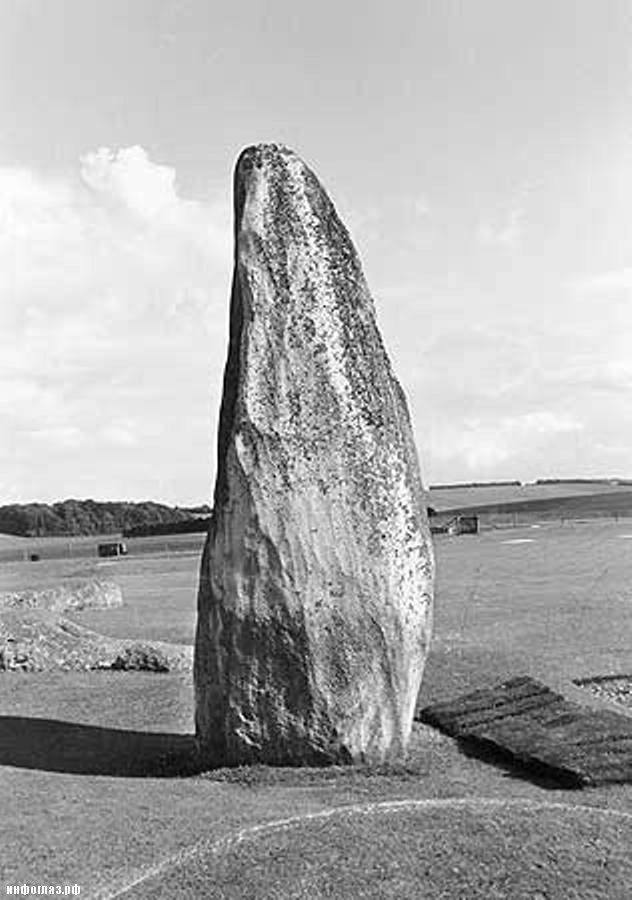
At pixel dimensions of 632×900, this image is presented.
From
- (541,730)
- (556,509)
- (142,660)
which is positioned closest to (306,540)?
(541,730)

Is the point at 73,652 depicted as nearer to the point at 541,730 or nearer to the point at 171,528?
the point at 541,730

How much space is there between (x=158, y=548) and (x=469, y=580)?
4316 centimetres

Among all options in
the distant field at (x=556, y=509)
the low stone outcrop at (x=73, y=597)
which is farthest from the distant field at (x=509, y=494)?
the low stone outcrop at (x=73, y=597)

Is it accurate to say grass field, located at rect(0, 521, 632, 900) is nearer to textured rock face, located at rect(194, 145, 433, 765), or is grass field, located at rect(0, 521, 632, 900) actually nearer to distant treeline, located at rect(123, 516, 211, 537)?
textured rock face, located at rect(194, 145, 433, 765)

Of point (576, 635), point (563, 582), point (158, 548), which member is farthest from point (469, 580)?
point (158, 548)

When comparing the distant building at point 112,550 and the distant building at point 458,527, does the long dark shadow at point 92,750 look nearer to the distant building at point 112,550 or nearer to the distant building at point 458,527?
the distant building at point 112,550

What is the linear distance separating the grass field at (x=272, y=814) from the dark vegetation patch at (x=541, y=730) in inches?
12.5

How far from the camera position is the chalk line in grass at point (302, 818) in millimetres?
9172

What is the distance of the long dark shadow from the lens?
13516 millimetres

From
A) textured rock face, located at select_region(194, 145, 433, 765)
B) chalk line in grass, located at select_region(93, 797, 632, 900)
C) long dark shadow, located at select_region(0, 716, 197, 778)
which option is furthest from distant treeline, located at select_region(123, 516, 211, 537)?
chalk line in grass, located at select_region(93, 797, 632, 900)

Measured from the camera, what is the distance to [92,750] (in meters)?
14.7

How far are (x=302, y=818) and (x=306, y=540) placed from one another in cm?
357

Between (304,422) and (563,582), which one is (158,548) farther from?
(304,422)

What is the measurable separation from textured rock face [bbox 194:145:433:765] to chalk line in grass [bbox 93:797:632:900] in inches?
80.9
